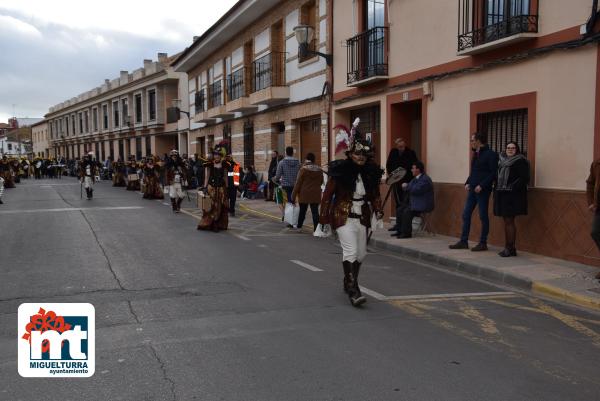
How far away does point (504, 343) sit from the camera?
193 inches

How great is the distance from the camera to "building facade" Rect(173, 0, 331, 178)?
1678 centimetres

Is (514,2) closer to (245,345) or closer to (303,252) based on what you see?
(303,252)

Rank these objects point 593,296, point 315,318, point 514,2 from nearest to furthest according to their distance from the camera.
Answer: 1. point 315,318
2. point 593,296
3. point 514,2

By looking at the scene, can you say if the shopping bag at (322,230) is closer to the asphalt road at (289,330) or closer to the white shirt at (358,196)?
the white shirt at (358,196)

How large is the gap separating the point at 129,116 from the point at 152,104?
4967mm

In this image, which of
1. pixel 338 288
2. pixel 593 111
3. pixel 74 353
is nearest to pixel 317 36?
pixel 593 111

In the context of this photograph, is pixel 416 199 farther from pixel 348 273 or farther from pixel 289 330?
pixel 289 330

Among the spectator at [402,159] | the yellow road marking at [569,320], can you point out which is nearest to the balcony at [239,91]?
the spectator at [402,159]

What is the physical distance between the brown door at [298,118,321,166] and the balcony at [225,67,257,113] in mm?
3077

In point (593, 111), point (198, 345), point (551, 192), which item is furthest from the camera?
point (551, 192)

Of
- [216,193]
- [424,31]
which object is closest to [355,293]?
[216,193]

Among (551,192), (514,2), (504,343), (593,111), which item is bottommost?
(504,343)

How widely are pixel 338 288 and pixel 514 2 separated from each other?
5840mm

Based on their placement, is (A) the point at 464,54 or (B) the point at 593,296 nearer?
(B) the point at 593,296
